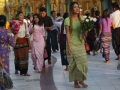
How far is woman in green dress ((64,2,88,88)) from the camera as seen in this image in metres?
7.80

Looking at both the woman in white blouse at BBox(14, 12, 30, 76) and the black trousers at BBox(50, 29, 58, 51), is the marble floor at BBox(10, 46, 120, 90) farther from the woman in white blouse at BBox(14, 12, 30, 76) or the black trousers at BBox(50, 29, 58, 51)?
the black trousers at BBox(50, 29, 58, 51)

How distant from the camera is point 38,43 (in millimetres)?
10625

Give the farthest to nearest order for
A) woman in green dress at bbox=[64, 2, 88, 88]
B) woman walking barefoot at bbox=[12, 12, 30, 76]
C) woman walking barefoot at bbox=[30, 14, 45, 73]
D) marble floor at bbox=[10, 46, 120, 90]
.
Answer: woman walking barefoot at bbox=[30, 14, 45, 73] < woman walking barefoot at bbox=[12, 12, 30, 76] < marble floor at bbox=[10, 46, 120, 90] < woman in green dress at bbox=[64, 2, 88, 88]

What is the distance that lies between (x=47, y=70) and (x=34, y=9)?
29277 mm

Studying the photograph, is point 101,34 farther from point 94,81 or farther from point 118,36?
point 94,81

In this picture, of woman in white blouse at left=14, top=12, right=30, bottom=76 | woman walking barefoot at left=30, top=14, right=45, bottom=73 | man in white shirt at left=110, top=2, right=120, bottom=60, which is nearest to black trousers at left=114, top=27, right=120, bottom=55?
man in white shirt at left=110, top=2, right=120, bottom=60

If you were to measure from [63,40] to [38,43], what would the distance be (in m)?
0.87

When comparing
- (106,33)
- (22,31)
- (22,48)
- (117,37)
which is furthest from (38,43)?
(117,37)

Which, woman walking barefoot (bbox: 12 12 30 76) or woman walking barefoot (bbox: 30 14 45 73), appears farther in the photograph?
woman walking barefoot (bbox: 30 14 45 73)

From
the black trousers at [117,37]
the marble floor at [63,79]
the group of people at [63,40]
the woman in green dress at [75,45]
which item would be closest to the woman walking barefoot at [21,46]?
the group of people at [63,40]

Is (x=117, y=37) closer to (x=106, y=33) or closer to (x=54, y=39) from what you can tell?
(x=106, y=33)

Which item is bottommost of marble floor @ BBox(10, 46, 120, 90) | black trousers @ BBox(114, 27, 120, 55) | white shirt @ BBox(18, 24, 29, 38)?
marble floor @ BBox(10, 46, 120, 90)

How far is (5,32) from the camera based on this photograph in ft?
25.2

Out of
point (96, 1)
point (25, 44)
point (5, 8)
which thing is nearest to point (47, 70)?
point (25, 44)
